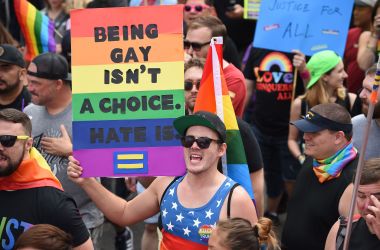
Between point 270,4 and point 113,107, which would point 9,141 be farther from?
point 270,4

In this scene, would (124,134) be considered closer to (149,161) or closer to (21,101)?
(149,161)

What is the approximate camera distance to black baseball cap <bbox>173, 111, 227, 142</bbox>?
4.48 m

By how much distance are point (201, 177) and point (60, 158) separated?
1710 mm

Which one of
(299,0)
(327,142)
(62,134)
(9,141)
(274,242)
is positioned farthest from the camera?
(299,0)

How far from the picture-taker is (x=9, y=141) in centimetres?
467

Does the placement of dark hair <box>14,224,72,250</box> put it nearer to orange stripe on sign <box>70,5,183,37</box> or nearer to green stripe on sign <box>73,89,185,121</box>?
green stripe on sign <box>73,89,185,121</box>

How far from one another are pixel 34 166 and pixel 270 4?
3556mm

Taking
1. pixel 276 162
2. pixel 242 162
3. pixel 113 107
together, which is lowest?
pixel 276 162

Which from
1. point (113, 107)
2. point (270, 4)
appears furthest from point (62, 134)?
point (270, 4)

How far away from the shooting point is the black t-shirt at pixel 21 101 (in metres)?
6.93

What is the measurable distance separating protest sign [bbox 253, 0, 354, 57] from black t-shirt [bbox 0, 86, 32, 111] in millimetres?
2163

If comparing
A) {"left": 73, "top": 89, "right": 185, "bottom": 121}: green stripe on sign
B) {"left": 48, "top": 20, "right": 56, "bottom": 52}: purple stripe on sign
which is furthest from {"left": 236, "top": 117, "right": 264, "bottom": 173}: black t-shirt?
{"left": 48, "top": 20, "right": 56, "bottom": 52}: purple stripe on sign

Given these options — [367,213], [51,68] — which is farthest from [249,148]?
[51,68]

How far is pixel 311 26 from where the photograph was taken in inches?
292
